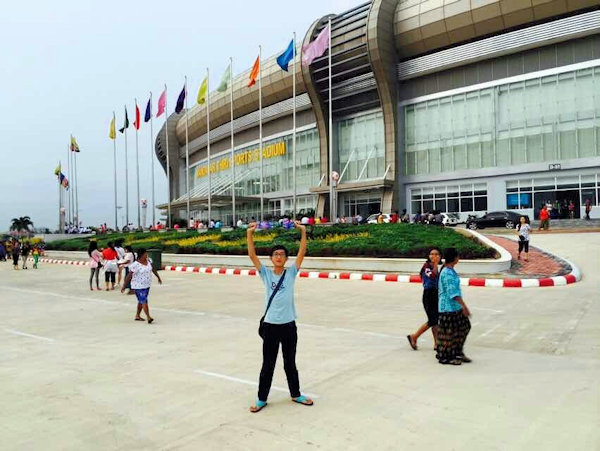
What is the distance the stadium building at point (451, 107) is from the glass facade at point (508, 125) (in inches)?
3.0

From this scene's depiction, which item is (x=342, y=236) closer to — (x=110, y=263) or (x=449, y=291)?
(x=110, y=263)

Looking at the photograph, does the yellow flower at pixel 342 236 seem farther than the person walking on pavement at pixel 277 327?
Yes

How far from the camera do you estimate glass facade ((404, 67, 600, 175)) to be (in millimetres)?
35375

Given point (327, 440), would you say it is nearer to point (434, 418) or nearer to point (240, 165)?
point (434, 418)

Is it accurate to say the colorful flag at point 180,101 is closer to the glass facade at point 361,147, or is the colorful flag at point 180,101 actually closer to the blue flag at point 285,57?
the blue flag at point 285,57

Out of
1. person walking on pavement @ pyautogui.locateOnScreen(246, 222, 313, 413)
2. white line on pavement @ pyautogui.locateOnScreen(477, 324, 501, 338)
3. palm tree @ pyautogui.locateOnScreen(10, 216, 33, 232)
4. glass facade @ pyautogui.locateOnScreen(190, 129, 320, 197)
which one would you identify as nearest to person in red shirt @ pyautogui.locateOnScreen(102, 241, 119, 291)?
white line on pavement @ pyautogui.locateOnScreen(477, 324, 501, 338)

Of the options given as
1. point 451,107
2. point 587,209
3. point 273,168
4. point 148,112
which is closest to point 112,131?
point 148,112

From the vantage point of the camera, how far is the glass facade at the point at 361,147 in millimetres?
45625

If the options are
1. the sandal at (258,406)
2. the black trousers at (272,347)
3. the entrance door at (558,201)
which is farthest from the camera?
the entrance door at (558,201)

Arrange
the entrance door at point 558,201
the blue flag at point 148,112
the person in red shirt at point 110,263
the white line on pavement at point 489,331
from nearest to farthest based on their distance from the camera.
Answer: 1. the white line on pavement at point 489,331
2. the person in red shirt at point 110,263
3. the entrance door at point 558,201
4. the blue flag at point 148,112

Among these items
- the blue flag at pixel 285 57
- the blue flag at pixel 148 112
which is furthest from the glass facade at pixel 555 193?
the blue flag at pixel 148 112

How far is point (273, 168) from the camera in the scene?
5688 cm

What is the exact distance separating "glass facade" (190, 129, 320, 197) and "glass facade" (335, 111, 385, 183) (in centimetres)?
304

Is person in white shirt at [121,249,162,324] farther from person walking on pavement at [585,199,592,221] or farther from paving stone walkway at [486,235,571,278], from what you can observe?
person walking on pavement at [585,199,592,221]
